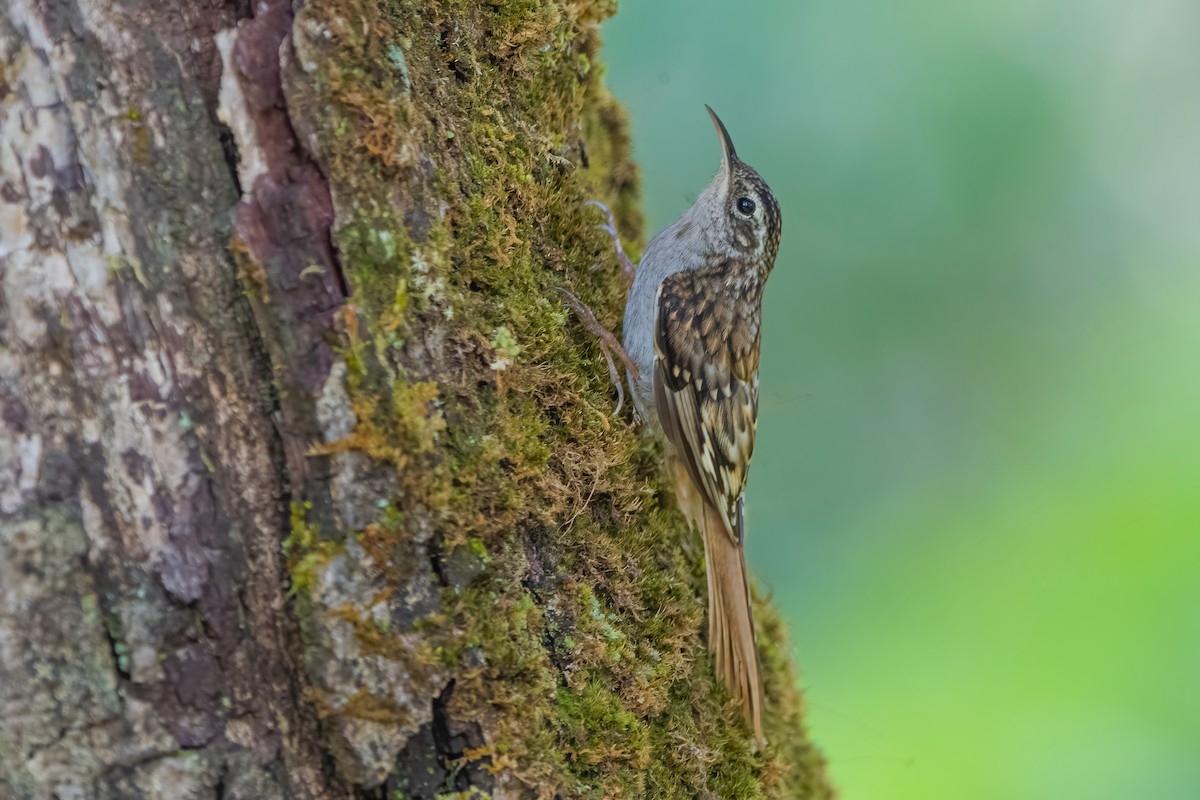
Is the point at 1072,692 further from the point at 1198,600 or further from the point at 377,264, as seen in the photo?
the point at 377,264

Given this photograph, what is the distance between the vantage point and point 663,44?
441 cm

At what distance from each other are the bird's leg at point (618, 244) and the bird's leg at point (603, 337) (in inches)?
12.2

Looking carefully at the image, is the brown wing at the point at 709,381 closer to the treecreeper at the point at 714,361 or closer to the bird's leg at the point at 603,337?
the treecreeper at the point at 714,361

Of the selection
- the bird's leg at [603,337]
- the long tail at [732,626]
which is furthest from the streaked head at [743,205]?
the long tail at [732,626]

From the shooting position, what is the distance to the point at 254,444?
1.34 meters

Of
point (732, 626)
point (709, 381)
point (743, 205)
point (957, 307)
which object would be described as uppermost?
point (957, 307)

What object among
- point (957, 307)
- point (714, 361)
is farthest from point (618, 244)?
point (957, 307)

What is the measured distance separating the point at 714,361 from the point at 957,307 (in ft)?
8.56

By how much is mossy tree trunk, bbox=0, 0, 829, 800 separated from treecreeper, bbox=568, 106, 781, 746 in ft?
2.09

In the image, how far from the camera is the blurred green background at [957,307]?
13.3 ft

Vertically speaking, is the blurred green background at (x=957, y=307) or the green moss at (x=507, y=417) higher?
the blurred green background at (x=957, y=307)

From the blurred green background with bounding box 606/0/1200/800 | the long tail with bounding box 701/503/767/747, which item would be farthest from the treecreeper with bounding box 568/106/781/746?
the blurred green background with bounding box 606/0/1200/800

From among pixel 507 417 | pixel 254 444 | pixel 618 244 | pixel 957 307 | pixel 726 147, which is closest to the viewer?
pixel 254 444

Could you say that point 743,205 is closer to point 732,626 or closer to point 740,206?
point 740,206
